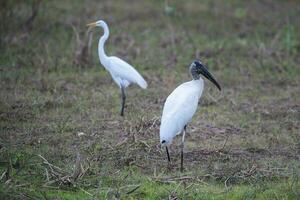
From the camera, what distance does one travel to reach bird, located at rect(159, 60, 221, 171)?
24.2ft

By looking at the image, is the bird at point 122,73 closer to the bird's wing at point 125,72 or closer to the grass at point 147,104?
the bird's wing at point 125,72

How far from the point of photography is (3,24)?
1284 cm

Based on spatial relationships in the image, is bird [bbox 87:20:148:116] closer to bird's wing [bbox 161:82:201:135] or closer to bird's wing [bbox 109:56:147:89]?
bird's wing [bbox 109:56:147:89]

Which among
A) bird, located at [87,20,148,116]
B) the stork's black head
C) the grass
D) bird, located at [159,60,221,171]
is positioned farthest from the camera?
bird, located at [87,20,148,116]

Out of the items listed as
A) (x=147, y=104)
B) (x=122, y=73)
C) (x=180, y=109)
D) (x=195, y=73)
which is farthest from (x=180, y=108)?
(x=122, y=73)

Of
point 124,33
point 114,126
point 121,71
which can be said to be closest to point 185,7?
point 124,33

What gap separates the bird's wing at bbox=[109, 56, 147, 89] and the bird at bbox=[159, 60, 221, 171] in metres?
2.12

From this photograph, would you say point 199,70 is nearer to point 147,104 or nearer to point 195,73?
point 195,73

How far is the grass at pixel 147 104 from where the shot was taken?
7.02 meters

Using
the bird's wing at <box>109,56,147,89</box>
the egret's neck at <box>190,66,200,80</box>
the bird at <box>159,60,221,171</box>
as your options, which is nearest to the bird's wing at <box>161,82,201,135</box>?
→ the bird at <box>159,60,221,171</box>

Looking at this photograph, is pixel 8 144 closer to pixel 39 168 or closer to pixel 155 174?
pixel 39 168

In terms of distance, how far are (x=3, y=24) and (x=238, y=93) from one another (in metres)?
4.48

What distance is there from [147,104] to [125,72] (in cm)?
54

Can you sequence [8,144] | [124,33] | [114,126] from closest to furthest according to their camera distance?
[8,144]
[114,126]
[124,33]
